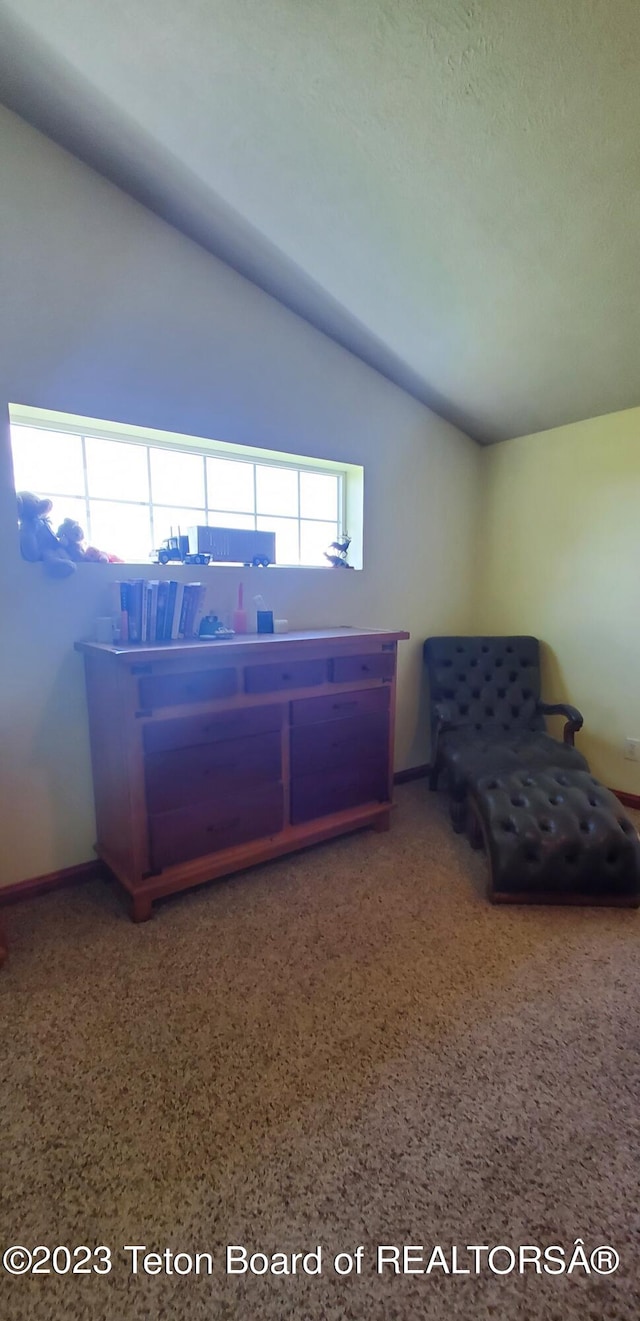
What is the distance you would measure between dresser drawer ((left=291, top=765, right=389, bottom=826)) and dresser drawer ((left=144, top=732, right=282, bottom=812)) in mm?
158

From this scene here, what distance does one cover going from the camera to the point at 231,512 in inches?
96.7

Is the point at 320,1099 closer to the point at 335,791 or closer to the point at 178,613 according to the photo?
the point at 335,791

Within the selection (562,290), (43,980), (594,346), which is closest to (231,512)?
(562,290)

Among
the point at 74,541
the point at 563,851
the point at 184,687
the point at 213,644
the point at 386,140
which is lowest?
the point at 563,851

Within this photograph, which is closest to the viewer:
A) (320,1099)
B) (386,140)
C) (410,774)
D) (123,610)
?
(320,1099)

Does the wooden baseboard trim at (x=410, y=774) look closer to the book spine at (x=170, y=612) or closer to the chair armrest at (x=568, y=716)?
the chair armrest at (x=568, y=716)

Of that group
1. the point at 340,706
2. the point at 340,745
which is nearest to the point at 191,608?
the point at 340,706

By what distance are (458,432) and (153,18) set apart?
2.25 meters

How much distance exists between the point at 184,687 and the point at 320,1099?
120 centimetres

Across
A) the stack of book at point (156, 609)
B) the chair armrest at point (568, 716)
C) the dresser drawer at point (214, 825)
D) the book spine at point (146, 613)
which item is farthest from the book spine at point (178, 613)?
the chair armrest at point (568, 716)

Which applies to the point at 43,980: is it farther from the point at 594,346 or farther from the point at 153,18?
the point at 594,346

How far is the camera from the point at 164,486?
2248 millimetres

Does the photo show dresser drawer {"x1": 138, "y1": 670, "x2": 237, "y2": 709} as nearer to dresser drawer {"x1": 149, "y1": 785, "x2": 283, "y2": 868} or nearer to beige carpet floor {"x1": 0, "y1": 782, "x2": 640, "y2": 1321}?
dresser drawer {"x1": 149, "y1": 785, "x2": 283, "y2": 868}

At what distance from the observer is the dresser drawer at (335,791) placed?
2.15 m
